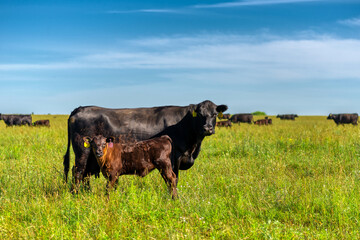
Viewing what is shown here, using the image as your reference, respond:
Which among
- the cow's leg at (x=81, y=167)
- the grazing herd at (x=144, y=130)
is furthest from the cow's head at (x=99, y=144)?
the cow's leg at (x=81, y=167)

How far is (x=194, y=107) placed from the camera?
24.2 ft

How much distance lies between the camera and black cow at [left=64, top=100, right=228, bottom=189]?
6.92 m

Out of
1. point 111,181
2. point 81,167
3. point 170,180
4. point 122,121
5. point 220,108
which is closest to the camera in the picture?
point 111,181

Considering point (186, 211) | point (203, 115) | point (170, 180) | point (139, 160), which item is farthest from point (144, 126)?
point (186, 211)

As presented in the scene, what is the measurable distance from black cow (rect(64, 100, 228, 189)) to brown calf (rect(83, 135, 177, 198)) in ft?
1.99

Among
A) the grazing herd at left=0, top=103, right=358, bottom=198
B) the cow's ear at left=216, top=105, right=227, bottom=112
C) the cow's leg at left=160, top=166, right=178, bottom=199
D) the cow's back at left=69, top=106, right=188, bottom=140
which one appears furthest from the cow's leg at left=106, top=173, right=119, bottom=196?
the cow's ear at left=216, top=105, right=227, bottom=112

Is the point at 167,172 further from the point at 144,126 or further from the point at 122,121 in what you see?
the point at 122,121

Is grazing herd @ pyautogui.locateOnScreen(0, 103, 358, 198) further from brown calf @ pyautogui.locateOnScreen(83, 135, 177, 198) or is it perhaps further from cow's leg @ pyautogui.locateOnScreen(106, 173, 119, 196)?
cow's leg @ pyautogui.locateOnScreen(106, 173, 119, 196)

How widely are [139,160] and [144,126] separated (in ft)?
3.74

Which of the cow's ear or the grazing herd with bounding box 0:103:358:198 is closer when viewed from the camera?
the grazing herd with bounding box 0:103:358:198

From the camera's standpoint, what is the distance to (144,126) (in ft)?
23.7

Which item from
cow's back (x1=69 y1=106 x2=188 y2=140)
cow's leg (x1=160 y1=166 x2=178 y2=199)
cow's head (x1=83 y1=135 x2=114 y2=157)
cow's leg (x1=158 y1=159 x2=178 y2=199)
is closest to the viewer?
cow's head (x1=83 y1=135 x2=114 y2=157)

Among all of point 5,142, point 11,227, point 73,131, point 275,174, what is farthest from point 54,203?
point 5,142

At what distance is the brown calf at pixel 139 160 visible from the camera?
20.0ft
